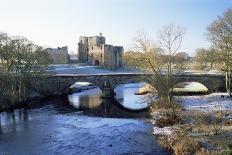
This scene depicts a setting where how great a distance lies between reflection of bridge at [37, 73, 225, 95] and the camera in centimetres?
6162

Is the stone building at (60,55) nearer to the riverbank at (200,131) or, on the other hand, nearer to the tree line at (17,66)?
the tree line at (17,66)

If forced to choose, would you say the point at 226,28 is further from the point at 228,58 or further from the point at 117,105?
the point at 117,105

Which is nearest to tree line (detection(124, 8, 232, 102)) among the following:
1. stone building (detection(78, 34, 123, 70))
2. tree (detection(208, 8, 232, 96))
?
tree (detection(208, 8, 232, 96))

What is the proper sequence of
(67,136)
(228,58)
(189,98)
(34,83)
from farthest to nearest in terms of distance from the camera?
1. (34,83)
2. (189,98)
3. (228,58)
4. (67,136)

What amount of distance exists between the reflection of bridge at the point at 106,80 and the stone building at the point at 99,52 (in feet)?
170

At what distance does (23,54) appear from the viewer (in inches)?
2110

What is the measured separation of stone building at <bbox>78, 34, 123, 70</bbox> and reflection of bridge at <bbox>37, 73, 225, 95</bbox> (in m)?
51.7

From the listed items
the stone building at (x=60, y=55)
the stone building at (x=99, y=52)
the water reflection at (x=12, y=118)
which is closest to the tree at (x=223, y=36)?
the water reflection at (x=12, y=118)

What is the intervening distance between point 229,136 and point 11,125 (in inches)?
880

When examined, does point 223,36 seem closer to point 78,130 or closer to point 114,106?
point 114,106

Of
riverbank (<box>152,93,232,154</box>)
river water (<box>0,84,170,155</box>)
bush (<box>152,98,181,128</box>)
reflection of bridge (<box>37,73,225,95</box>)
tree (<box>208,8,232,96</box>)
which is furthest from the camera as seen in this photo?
reflection of bridge (<box>37,73,225,95</box>)

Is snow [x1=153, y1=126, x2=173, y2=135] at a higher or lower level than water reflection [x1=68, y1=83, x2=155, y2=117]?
higher

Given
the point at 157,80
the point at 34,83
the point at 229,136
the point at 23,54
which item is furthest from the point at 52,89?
the point at 229,136

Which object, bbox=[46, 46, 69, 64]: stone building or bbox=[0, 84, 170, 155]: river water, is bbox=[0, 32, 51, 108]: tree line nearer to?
bbox=[0, 84, 170, 155]: river water
